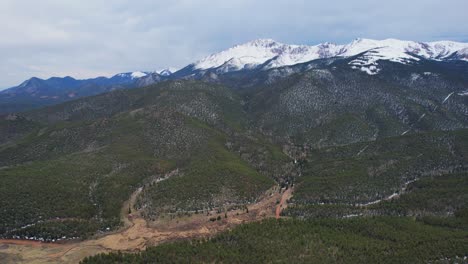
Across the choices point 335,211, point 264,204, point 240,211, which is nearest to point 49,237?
point 240,211

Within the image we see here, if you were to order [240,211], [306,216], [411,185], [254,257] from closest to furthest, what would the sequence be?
[254,257] < [306,216] < [240,211] < [411,185]

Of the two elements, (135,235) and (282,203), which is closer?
(135,235)

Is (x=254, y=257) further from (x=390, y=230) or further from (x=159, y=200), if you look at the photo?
(x=159, y=200)

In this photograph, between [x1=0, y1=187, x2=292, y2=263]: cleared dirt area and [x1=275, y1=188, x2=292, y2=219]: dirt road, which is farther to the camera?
[x1=275, y1=188, x2=292, y2=219]: dirt road

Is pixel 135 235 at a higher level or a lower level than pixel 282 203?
lower

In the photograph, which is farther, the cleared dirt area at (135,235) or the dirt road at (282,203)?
the dirt road at (282,203)

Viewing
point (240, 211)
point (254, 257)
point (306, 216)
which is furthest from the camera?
point (240, 211)

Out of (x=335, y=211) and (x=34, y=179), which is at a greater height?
(x=34, y=179)

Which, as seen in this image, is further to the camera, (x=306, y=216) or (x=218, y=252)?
(x=306, y=216)
